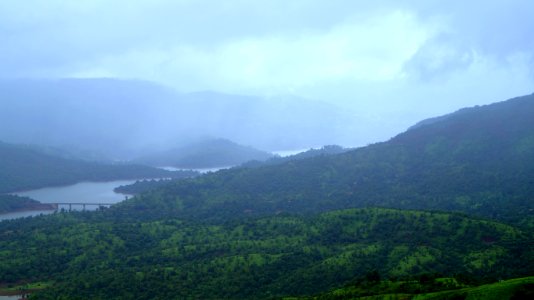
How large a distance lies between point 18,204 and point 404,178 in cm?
12215

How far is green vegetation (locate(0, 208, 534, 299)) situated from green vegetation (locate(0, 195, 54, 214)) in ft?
202

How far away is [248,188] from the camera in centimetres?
15862

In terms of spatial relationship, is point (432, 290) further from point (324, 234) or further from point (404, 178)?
point (404, 178)

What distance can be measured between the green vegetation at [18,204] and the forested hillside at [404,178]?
48.9m

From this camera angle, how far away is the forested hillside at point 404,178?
13175 centimetres

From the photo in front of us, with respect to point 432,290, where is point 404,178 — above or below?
above

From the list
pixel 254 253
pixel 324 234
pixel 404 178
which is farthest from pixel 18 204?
pixel 404 178

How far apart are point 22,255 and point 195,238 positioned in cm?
3000

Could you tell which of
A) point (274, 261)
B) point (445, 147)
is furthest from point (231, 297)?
point (445, 147)

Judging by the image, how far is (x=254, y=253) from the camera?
269 ft

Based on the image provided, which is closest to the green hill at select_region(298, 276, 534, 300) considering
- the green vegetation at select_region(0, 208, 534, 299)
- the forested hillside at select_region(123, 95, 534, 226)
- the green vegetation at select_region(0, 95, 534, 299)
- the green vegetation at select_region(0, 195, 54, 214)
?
the green vegetation at select_region(0, 95, 534, 299)

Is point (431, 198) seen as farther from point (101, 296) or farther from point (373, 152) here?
point (101, 296)

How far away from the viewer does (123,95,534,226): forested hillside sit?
432ft

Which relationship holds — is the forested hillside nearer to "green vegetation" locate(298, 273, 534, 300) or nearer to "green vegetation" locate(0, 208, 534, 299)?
"green vegetation" locate(0, 208, 534, 299)
